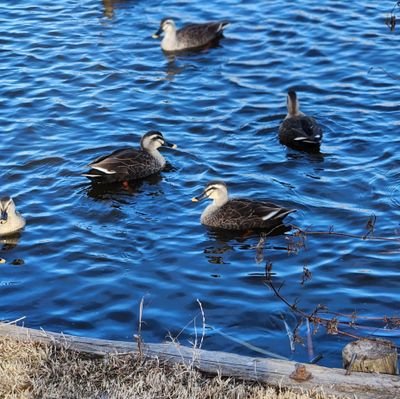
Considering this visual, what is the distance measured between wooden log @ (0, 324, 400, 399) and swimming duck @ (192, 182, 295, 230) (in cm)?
421

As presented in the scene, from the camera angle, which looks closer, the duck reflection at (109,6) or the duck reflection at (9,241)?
the duck reflection at (9,241)

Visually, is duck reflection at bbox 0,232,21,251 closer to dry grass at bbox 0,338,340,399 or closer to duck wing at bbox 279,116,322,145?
dry grass at bbox 0,338,340,399

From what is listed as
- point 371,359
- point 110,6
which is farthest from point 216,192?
point 110,6

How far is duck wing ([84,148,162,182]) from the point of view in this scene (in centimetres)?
1324

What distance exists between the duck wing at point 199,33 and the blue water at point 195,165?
9.5 inches

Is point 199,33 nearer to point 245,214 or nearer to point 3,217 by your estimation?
point 245,214

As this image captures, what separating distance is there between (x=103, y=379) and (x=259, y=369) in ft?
3.76

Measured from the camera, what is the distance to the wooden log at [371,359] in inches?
289

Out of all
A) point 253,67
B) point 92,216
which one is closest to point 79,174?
point 92,216

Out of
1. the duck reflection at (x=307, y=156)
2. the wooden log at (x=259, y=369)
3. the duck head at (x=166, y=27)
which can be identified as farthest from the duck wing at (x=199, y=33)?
the wooden log at (x=259, y=369)

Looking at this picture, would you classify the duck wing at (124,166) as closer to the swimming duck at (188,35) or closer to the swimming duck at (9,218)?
the swimming duck at (9,218)

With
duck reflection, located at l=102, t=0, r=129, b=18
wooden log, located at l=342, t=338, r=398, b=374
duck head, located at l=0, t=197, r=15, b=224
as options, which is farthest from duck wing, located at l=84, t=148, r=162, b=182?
duck reflection, located at l=102, t=0, r=129, b=18

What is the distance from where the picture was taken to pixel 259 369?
24.5ft

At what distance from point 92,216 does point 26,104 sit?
4080 mm
